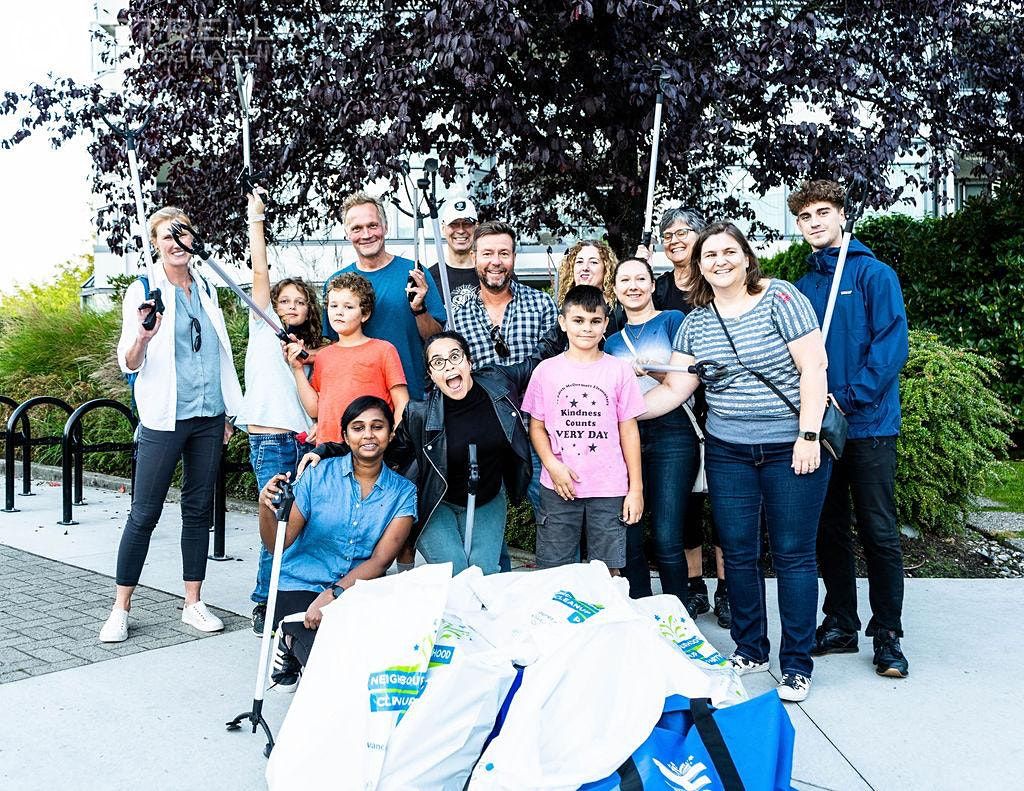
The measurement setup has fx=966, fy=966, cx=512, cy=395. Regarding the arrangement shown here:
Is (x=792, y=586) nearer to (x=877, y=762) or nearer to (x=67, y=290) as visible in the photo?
(x=877, y=762)

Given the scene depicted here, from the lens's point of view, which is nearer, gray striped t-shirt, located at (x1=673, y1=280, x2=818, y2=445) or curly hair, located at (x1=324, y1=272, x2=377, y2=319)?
gray striped t-shirt, located at (x1=673, y1=280, x2=818, y2=445)

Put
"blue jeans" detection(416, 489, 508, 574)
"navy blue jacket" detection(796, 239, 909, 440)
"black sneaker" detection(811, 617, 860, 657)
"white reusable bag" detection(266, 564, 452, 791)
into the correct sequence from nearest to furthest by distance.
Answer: "white reusable bag" detection(266, 564, 452, 791) → "navy blue jacket" detection(796, 239, 909, 440) → "blue jeans" detection(416, 489, 508, 574) → "black sneaker" detection(811, 617, 860, 657)

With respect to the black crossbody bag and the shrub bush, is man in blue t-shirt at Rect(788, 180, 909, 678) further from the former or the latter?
the shrub bush

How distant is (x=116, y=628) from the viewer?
4.28 metres

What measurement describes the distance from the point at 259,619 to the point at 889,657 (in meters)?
2.68

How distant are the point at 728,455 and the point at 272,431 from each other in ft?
6.76

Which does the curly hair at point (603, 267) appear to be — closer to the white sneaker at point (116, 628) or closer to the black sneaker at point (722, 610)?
the black sneaker at point (722, 610)

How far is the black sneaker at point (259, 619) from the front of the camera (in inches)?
171

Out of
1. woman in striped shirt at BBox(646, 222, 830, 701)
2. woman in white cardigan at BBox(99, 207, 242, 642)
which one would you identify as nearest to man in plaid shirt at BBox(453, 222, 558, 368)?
woman in striped shirt at BBox(646, 222, 830, 701)

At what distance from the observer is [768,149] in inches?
243

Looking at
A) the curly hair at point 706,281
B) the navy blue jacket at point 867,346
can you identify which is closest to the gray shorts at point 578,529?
the curly hair at point 706,281

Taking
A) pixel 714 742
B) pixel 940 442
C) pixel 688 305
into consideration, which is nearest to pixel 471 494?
pixel 688 305

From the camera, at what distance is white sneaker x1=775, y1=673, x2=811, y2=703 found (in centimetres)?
354

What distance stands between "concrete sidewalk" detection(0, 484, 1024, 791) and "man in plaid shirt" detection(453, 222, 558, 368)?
157 cm
